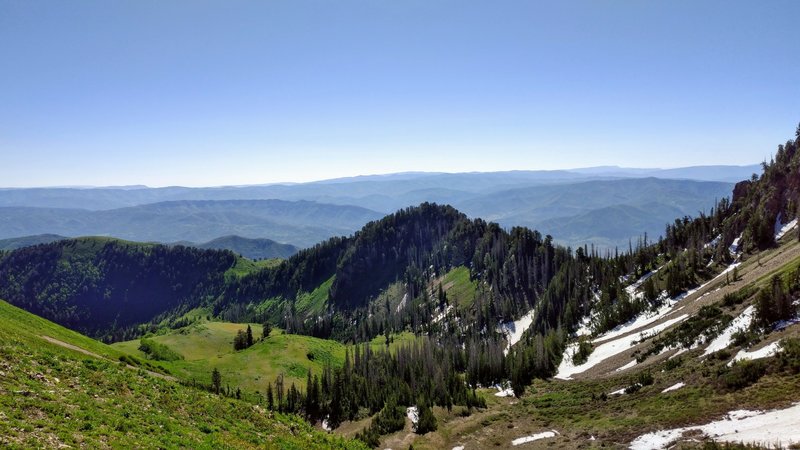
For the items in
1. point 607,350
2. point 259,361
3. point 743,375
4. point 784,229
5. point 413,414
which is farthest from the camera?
point 259,361

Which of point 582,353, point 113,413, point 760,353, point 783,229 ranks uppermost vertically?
point 783,229

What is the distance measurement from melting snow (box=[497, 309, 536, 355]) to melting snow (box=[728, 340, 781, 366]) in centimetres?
10551

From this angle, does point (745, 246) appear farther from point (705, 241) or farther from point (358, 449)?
point (358, 449)

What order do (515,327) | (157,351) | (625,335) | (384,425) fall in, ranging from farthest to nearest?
(515,327) → (157,351) → (625,335) → (384,425)

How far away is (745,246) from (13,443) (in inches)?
6048

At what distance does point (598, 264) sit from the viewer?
17350cm

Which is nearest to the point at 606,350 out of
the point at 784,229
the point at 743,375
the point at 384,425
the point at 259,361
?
the point at 743,375

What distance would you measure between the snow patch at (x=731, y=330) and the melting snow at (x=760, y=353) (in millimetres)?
6796

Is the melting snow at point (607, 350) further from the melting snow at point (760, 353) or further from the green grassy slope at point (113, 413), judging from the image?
the green grassy slope at point (113, 413)

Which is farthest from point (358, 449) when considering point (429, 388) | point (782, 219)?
point (782, 219)

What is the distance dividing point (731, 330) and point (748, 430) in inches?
1413

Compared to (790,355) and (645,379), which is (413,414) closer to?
(645,379)

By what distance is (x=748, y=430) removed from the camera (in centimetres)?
4247

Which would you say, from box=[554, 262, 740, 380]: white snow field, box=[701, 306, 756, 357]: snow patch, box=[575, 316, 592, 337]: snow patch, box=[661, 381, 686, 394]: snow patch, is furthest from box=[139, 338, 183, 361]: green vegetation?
box=[701, 306, 756, 357]: snow patch
